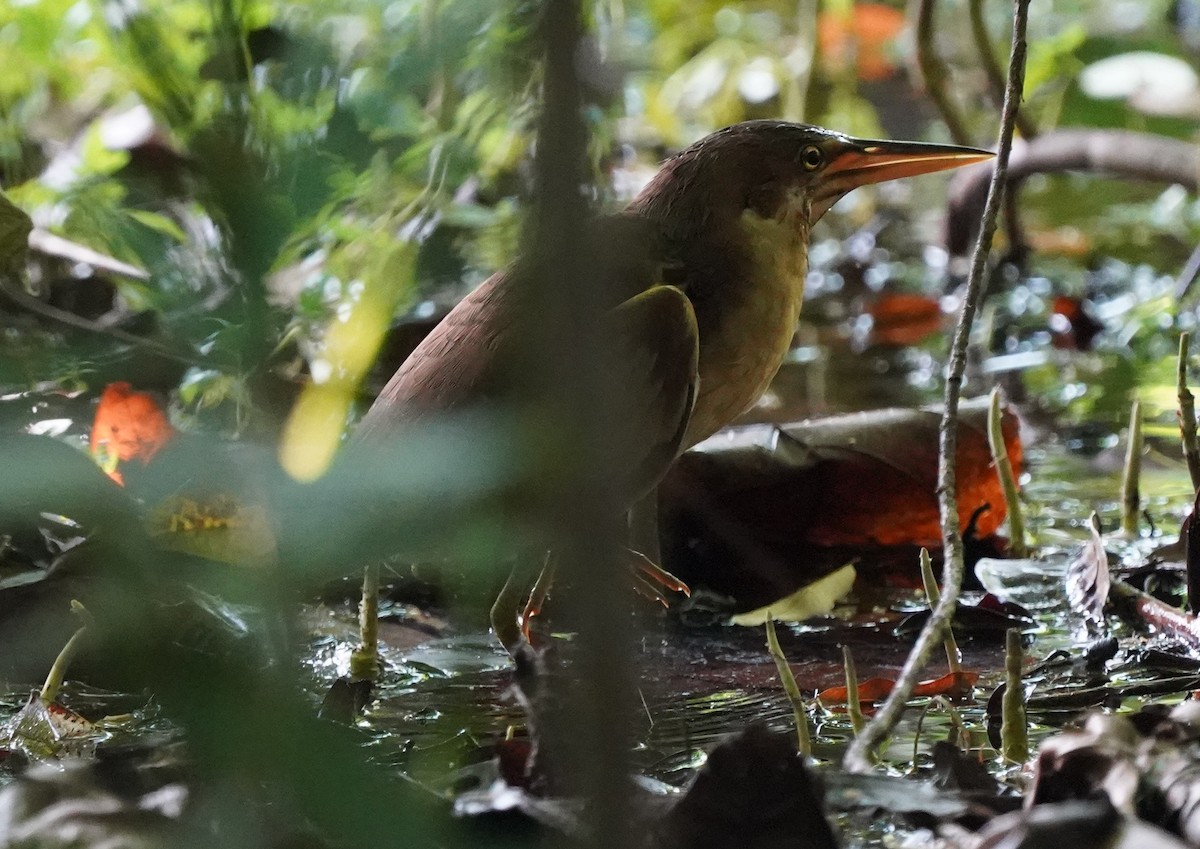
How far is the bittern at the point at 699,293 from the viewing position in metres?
2.02

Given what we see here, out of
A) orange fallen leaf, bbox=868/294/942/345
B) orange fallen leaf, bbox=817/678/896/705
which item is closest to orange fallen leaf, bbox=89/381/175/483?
orange fallen leaf, bbox=817/678/896/705

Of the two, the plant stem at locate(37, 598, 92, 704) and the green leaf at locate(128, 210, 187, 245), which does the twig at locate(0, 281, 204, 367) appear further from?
the plant stem at locate(37, 598, 92, 704)

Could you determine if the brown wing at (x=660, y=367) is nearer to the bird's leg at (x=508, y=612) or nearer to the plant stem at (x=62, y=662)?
the bird's leg at (x=508, y=612)

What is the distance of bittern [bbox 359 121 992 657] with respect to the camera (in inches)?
79.4

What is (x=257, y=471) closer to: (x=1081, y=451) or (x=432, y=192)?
(x=432, y=192)

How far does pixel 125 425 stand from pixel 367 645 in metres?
0.61

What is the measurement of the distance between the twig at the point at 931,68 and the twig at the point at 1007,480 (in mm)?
2469

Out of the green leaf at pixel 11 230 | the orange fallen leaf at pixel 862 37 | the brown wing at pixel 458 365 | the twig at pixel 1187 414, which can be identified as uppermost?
the orange fallen leaf at pixel 862 37

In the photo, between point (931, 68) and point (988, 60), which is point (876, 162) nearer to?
point (931, 68)

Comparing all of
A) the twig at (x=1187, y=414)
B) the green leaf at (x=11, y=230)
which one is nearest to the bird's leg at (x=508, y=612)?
the twig at (x=1187, y=414)

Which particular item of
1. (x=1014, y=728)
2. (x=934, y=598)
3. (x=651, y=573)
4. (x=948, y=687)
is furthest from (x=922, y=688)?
(x=651, y=573)

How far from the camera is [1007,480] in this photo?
2387 mm

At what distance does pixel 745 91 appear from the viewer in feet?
21.5

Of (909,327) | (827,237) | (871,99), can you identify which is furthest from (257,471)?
(871,99)
